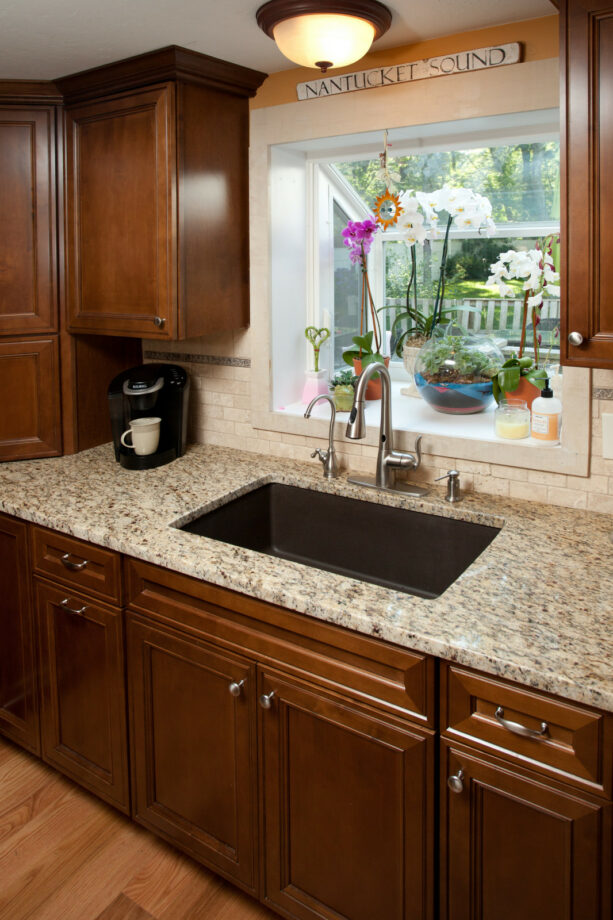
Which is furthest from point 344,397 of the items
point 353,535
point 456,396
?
point 353,535

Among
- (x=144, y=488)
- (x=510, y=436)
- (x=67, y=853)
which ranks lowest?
(x=67, y=853)

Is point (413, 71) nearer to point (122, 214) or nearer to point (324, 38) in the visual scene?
point (324, 38)

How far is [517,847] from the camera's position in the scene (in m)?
1.34

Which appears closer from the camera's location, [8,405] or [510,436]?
[510,436]

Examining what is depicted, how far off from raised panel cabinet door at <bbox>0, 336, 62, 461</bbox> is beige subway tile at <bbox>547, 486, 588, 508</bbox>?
63.9 inches

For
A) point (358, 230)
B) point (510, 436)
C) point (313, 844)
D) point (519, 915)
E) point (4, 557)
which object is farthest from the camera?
point (358, 230)

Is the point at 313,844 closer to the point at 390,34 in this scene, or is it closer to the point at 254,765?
the point at 254,765

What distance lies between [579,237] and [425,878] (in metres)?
1.31

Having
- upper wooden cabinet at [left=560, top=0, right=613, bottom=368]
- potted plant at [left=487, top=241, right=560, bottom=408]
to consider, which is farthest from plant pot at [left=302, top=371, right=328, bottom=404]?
upper wooden cabinet at [left=560, top=0, right=613, bottom=368]

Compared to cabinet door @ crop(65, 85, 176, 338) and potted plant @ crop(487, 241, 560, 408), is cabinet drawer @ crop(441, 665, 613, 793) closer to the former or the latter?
potted plant @ crop(487, 241, 560, 408)

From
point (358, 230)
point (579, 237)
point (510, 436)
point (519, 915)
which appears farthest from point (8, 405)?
point (519, 915)

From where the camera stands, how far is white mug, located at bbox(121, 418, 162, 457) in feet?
7.70

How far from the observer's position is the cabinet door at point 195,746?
173cm

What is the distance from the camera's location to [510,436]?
6.81 ft
